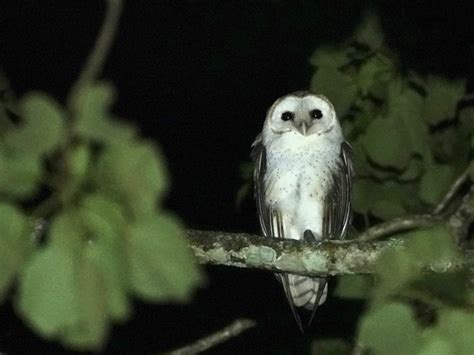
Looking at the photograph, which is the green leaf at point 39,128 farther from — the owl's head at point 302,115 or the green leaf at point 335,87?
the owl's head at point 302,115

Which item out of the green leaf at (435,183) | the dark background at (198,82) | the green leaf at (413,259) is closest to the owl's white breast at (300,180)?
the green leaf at (435,183)

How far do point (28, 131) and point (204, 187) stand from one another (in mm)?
5084

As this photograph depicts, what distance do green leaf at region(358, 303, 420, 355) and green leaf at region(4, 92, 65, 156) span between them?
320mm

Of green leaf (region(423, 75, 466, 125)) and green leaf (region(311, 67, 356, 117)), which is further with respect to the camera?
green leaf (region(423, 75, 466, 125))

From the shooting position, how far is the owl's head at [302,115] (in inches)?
190

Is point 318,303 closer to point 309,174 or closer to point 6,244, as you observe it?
point 309,174

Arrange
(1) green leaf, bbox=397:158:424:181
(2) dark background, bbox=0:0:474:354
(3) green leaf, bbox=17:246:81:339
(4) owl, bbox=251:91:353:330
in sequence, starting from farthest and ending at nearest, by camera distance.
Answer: (2) dark background, bbox=0:0:474:354 → (1) green leaf, bbox=397:158:424:181 → (4) owl, bbox=251:91:353:330 → (3) green leaf, bbox=17:246:81:339

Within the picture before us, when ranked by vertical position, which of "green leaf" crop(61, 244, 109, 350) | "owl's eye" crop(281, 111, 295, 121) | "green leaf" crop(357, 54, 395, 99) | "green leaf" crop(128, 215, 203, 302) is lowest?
"green leaf" crop(61, 244, 109, 350)

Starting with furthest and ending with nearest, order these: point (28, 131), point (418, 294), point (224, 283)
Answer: point (224, 283), point (418, 294), point (28, 131)

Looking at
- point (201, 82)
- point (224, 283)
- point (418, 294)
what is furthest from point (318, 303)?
point (418, 294)

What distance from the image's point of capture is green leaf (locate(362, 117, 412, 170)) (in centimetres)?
449

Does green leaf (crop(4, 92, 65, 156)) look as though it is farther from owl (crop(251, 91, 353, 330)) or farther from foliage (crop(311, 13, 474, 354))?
owl (crop(251, 91, 353, 330))

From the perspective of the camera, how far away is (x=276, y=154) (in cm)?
470

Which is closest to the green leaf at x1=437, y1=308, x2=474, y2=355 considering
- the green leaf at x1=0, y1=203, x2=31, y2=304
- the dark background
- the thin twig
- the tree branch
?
the green leaf at x1=0, y1=203, x2=31, y2=304
